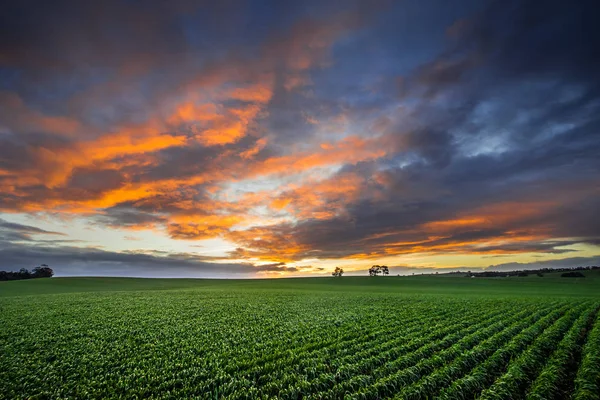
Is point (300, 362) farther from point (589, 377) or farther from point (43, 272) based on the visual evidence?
point (43, 272)

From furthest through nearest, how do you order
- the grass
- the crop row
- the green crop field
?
1. the grass
2. the green crop field
3. the crop row

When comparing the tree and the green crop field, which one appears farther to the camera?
the tree

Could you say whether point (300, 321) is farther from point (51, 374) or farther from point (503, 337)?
point (51, 374)

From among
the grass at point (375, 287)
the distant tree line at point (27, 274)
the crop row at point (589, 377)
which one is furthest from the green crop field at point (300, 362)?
the distant tree line at point (27, 274)

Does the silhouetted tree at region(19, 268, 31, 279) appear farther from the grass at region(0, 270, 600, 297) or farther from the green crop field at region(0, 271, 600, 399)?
the green crop field at region(0, 271, 600, 399)

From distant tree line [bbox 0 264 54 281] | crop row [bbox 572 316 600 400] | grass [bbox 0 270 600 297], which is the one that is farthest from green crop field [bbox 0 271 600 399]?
distant tree line [bbox 0 264 54 281]

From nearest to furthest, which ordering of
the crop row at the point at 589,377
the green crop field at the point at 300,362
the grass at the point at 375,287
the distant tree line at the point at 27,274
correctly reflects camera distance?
the crop row at the point at 589,377 → the green crop field at the point at 300,362 → the grass at the point at 375,287 → the distant tree line at the point at 27,274

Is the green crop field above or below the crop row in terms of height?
below

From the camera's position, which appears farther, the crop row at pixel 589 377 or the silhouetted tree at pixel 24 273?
the silhouetted tree at pixel 24 273

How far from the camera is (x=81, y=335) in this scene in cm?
2206

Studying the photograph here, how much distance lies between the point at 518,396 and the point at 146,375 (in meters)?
15.2

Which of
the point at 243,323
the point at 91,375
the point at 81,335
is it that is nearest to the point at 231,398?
the point at 91,375

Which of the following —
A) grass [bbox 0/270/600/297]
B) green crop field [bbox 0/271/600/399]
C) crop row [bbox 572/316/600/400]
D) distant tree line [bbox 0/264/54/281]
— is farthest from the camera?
distant tree line [bbox 0/264/54/281]

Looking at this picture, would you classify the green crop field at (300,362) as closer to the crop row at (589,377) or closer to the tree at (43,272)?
the crop row at (589,377)
